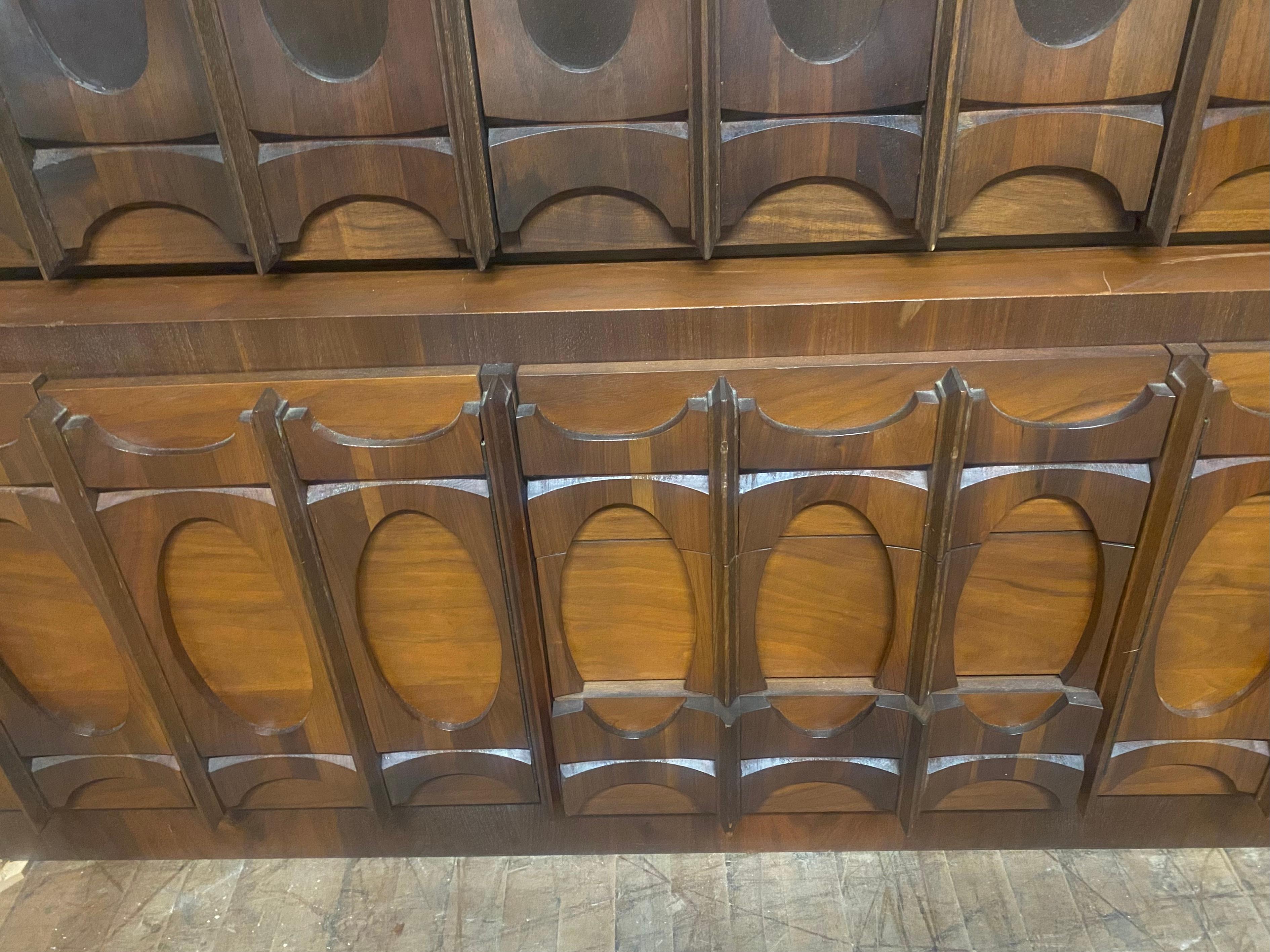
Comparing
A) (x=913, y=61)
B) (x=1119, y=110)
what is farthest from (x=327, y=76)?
(x=1119, y=110)

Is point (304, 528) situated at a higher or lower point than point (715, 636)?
higher

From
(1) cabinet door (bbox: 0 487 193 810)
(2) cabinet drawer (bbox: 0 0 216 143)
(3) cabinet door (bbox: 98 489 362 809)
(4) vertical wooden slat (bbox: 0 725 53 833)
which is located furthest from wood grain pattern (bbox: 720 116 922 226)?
(4) vertical wooden slat (bbox: 0 725 53 833)

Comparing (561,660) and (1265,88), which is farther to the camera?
(561,660)

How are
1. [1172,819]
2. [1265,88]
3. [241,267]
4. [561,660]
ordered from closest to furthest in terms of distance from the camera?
[1265,88] < [241,267] < [561,660] < [1172,819]

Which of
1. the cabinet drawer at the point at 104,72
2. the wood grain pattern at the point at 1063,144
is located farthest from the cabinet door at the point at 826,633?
the cabinet drawer at the point at 104,72

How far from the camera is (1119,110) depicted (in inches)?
43.2

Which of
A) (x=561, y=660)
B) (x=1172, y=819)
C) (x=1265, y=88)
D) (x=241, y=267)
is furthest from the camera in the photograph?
(x=1172, y=819)

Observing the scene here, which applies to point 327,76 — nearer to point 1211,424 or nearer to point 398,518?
point 398,518

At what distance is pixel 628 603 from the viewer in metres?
1.32

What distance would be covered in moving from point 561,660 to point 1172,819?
100 cm

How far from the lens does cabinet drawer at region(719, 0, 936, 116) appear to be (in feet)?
3.45

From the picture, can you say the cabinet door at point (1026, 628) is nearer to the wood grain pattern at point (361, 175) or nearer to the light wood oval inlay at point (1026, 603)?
the light wood oval inlay at point (1026, 603)

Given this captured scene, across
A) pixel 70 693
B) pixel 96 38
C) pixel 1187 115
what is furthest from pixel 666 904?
pixel 96 38

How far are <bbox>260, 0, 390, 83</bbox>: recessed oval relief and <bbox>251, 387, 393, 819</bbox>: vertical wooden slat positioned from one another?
392mm
